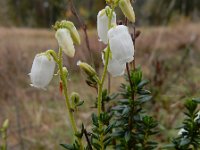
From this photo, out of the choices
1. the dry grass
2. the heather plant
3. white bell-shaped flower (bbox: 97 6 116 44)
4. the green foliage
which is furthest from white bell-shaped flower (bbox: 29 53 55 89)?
the dry grass

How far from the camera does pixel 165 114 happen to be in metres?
3.04

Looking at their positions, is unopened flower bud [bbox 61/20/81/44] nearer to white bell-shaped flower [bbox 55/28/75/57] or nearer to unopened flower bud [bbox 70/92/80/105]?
white bell-shaped flower [bbox 55/28/75/57]

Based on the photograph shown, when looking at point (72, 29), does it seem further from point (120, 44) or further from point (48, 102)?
point (48, 102)

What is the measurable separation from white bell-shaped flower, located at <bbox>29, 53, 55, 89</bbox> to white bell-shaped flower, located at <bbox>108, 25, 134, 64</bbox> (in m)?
0.19

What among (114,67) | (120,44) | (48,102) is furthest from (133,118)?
(48,102)

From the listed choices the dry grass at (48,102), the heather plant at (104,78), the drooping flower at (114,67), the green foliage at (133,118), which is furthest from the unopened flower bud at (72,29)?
the dry grass at (48,102)

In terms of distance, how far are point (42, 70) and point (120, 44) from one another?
24 cm

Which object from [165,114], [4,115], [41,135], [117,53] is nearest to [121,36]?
[117,53]

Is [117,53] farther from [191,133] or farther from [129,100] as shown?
[191,133]

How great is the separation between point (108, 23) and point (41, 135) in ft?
7.68

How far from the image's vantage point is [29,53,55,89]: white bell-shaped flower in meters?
1.23

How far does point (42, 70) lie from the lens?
1224mm

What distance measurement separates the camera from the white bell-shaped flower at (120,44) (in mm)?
1146

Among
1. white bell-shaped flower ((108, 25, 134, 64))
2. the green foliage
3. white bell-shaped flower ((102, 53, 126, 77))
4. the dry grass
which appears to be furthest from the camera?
the dry grass
